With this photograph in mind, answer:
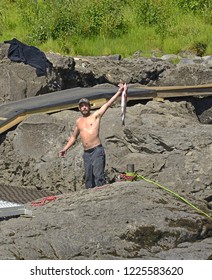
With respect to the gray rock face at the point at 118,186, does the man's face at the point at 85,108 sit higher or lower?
higher

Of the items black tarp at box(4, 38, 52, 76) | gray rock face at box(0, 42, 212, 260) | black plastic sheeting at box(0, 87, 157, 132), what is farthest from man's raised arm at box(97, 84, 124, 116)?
black tarp at box(4, 38, 52, 76)

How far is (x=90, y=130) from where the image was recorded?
9.95 m

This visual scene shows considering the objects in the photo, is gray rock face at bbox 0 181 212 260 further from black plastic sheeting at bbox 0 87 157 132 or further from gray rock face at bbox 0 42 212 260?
black plastic sheeting at bbox 0 87 157 132

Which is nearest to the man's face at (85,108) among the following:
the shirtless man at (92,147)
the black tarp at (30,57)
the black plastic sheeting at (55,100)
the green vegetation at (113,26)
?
the shirtless man at (92,147)

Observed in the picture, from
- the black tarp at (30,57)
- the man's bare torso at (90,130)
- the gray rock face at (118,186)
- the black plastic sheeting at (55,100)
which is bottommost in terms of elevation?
the gray rock face at (118,186)

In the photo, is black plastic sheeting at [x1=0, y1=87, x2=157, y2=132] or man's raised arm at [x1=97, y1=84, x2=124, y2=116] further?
black plastic sheeting at [x1=0, y1=87, x2=157, y2=132]

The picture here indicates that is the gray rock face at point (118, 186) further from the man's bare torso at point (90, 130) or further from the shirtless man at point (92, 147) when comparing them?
the man's bare torso at point (90, 130)

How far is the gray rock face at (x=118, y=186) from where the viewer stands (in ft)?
25.9

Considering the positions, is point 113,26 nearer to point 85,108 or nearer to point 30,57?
point 30,57

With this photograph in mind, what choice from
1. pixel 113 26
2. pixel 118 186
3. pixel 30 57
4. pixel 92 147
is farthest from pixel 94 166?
pixel 113 26

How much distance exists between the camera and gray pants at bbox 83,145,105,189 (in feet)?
32.4

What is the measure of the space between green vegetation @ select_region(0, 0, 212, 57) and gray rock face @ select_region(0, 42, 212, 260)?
4.70 metres

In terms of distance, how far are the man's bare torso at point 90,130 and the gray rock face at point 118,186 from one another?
57 centimetres

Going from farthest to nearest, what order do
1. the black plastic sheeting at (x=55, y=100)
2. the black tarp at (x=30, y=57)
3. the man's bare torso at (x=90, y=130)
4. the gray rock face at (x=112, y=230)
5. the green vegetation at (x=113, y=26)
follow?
the green vegetation at (x=113, y=26) < the black tarp at (x=30, y=57) < the black plastic sheeting at (x=55, y=100) < the man's bare torso at (x=90, y=130) < the gray rock face at (x=112, y=230)
